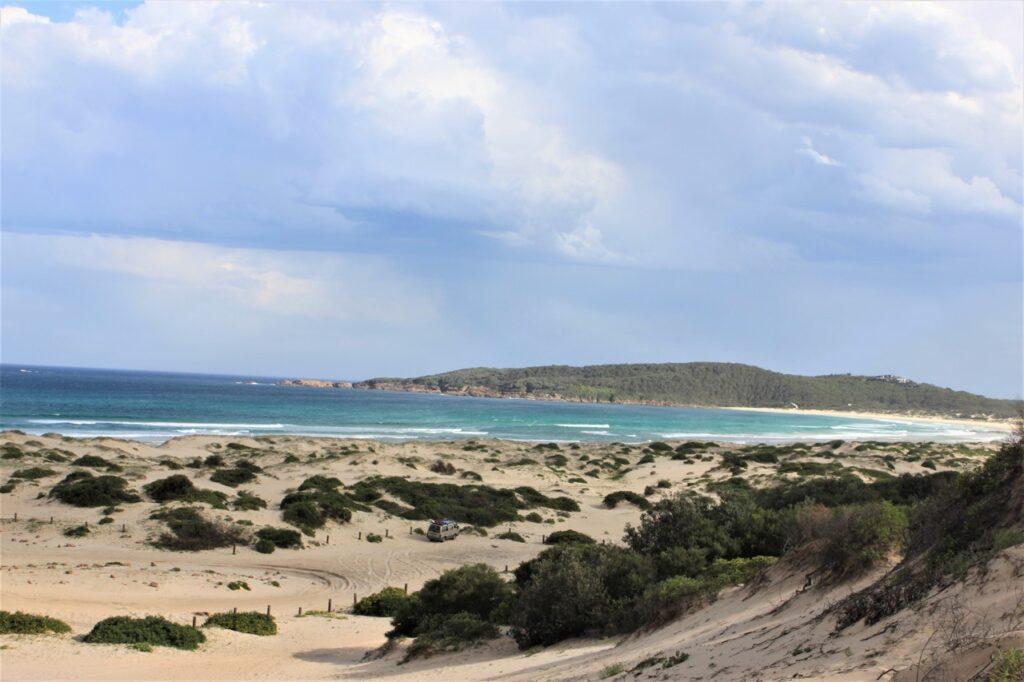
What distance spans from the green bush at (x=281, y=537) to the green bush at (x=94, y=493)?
25.2 feet

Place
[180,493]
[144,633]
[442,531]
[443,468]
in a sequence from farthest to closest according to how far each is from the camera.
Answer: [443,468] < [180,493] < [442,531] < [144,633]

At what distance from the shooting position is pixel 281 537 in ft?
93.5

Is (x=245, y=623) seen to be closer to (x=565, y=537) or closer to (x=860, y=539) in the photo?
(x=860, y=539)

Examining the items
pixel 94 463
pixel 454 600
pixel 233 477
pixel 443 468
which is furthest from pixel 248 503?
pixel 443 468

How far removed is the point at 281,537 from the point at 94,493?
32.6 ft

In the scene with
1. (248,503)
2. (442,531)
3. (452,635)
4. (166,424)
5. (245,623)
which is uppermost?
(452,635)

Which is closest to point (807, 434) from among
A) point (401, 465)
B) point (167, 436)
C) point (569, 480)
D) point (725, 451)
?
point (725, 451)

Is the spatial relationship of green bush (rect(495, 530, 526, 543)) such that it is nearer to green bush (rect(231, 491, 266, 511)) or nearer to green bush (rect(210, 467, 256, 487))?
green bush (rect(231, 491, 266, 511))

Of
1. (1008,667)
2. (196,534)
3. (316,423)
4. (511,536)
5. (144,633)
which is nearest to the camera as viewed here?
(1008,667)

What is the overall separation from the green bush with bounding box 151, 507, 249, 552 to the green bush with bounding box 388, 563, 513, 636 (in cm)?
1237

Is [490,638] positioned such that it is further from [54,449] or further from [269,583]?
[54,449]

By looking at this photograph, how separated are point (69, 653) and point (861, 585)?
49.9 ft

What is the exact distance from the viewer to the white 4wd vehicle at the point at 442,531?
3074cm

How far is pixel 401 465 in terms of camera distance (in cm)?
5150
